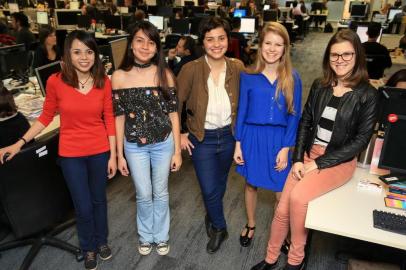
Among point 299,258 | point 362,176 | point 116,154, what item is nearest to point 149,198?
point 116,154

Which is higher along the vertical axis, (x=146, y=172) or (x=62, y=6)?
(x=62, y=6)

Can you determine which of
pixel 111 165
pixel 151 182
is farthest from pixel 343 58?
pixel 111 165

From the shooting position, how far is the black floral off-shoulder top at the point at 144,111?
1.93m

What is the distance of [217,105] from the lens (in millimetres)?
2062

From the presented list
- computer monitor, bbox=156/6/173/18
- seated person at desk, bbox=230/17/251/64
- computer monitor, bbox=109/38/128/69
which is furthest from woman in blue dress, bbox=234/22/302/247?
computer monitor, bbox=156/6/173/18

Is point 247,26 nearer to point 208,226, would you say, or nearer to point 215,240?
point 208,226

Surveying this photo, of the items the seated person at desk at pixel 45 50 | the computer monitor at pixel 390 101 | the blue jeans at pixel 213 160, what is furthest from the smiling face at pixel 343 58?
the seated person at desk at pixel 45 50

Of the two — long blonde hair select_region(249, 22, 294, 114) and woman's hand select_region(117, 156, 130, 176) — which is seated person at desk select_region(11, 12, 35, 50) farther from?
long blonde hair select_region(249, 22, 294, 114)

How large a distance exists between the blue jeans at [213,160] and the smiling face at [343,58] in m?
0.70

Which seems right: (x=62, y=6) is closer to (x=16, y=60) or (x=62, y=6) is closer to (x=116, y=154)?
(x=16, y=60)

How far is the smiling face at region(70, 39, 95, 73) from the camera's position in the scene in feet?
6.15

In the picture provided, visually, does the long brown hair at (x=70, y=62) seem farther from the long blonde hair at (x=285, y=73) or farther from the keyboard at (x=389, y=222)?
the keyboard at (x=389, y=222)

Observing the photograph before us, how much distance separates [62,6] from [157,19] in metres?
3.57

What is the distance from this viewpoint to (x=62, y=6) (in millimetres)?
9453
